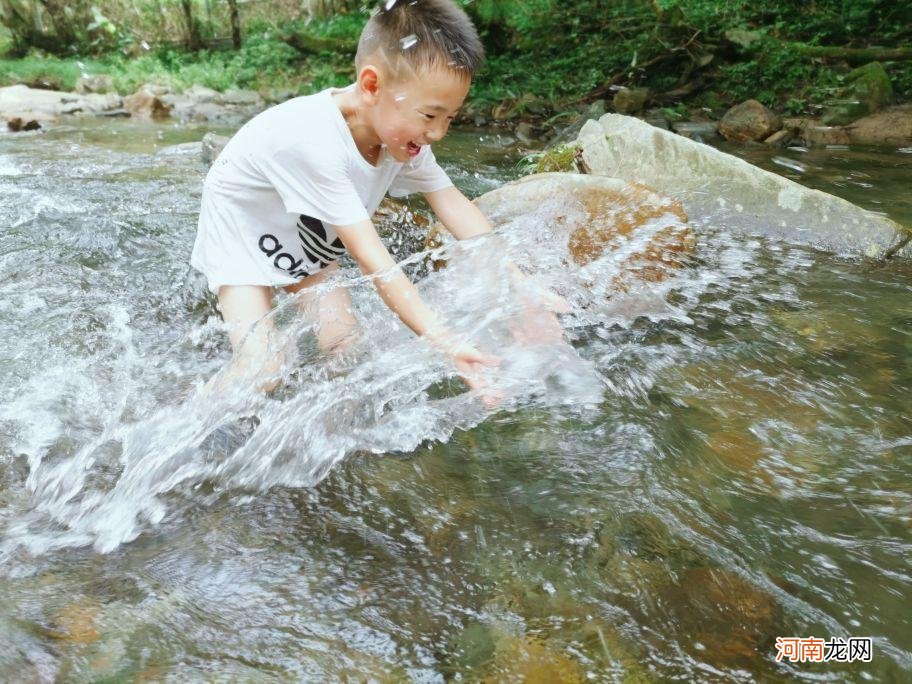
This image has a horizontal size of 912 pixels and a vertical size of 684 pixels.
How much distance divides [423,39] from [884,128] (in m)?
7.64

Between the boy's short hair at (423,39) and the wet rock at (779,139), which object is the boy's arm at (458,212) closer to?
the boy's short hair at (423,39)

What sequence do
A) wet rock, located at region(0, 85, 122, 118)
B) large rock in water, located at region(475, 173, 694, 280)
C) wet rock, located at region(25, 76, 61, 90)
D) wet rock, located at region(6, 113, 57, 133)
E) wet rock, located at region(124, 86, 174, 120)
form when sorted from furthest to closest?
wet rock, located at region(25, 76, 61, 90) → wet rock, located at region(124, 86, 174, 120) → wet rock, located at region(0, 85, 122, 118) → wet rock, located at region(6, 113, 57, 133) → large rock in water, located at region(475, 173, 694, 280)

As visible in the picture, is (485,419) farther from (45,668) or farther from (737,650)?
(45,668)

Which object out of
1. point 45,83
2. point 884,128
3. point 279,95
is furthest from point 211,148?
point 45,83

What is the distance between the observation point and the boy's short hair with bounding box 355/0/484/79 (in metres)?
2.26

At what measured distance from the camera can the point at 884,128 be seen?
808 centimetres

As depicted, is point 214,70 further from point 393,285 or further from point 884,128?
point 393,285

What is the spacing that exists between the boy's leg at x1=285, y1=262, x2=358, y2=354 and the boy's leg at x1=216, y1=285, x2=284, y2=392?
22cm

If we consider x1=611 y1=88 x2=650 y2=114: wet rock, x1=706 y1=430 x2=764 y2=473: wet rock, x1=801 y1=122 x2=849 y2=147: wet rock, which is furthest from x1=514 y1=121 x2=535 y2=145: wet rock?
x1=706 y1=430 x2=764 y2=473: wet rock

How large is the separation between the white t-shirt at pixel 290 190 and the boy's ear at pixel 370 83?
14 cm

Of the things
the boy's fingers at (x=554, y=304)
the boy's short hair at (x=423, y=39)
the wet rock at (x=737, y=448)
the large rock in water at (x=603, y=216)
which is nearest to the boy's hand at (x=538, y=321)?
the boy's fingers at (x=554, y=304)

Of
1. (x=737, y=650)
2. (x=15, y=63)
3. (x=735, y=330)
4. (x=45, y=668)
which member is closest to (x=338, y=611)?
(x=45, y=668)

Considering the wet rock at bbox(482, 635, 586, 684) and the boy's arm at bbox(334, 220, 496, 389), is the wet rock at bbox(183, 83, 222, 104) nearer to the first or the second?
the boy's arm at bbox(334, 220, 496, 389)

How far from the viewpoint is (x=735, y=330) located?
321cm
